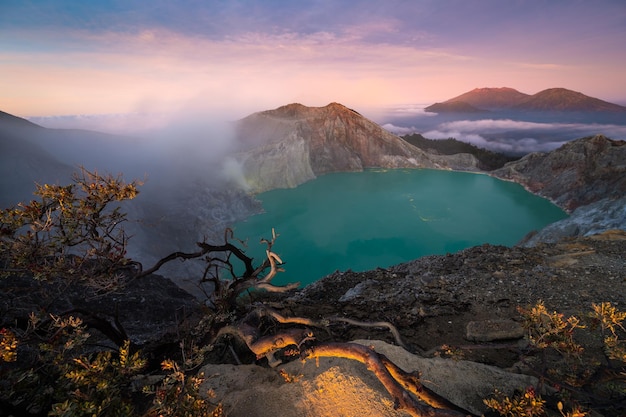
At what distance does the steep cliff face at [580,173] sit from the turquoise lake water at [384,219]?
3.53m

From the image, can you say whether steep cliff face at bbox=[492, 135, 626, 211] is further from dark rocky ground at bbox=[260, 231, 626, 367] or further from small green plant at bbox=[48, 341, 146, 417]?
small green plant at bbox=[48, 341, 146, 417]

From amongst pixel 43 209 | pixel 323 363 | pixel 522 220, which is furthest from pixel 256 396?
pixel 522 220

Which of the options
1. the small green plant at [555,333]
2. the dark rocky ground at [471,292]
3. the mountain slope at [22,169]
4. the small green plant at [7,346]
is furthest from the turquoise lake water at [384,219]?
the small green plant at [7,346]

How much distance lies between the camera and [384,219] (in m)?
68.1

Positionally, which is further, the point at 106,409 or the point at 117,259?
the point at 117,259

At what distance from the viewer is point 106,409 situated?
3.86 metres

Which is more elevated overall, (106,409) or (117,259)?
(117,259)

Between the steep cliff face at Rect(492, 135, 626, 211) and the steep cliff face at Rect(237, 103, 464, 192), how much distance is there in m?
27.6

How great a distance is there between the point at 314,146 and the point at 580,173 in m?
68.0

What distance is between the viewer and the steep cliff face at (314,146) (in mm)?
84312

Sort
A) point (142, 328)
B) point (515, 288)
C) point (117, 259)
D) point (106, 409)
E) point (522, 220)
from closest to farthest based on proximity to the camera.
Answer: point (106, 409)
point (117, 259)
point (515, 288)
point (142, 328)
point (522, 220)

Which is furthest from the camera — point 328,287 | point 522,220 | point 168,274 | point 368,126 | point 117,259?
point 368,126

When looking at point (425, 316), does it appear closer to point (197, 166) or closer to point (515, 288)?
point (515, 288)

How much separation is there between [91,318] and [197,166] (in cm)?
7567
